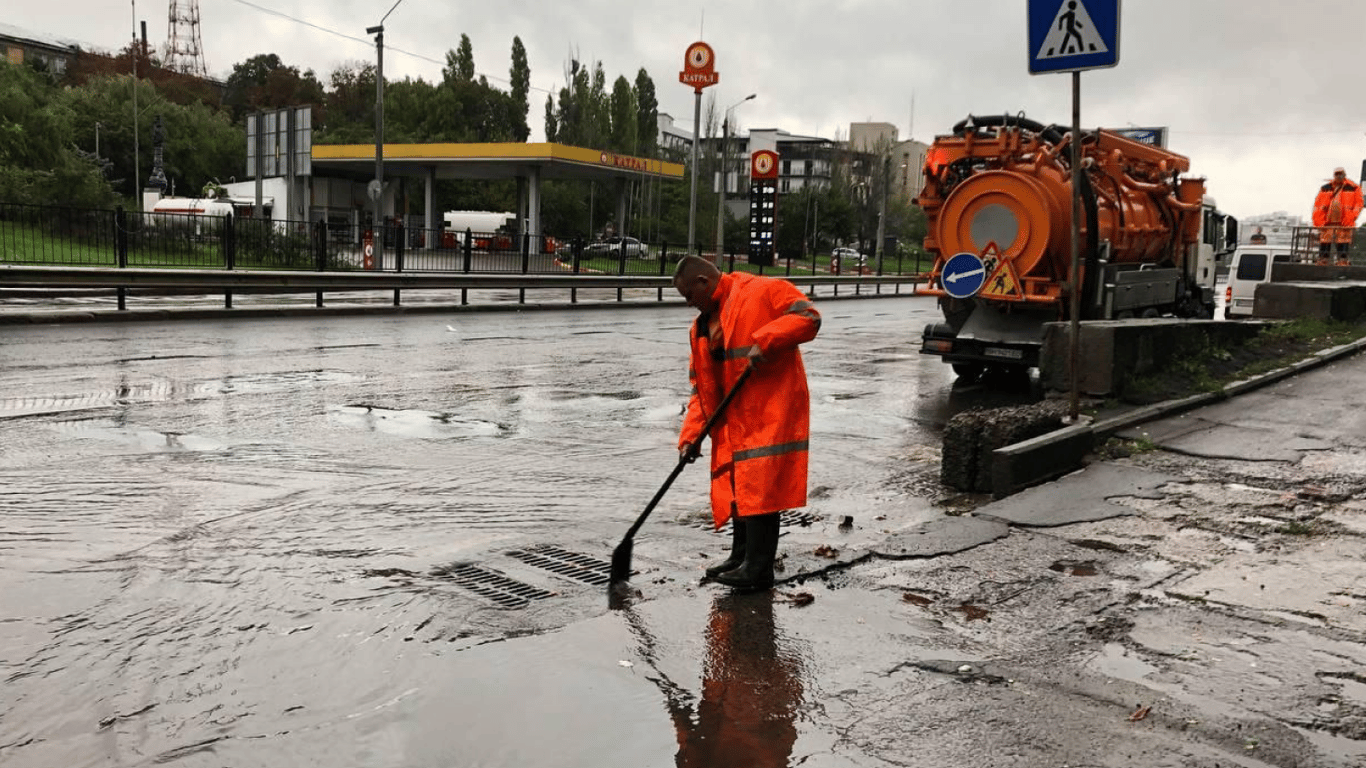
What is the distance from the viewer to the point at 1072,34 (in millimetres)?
7512

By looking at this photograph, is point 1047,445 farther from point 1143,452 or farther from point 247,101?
point 247,101

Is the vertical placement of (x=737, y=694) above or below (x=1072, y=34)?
below

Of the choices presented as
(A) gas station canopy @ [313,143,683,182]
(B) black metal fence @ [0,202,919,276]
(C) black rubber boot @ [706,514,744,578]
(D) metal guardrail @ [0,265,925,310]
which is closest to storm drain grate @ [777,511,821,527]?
(C) black rubber boot @ [706,514,744,578]

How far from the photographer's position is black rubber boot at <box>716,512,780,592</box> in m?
4.89

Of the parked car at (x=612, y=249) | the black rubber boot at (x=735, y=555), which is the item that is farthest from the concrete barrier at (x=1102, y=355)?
the parked car at (x=612, y=249)

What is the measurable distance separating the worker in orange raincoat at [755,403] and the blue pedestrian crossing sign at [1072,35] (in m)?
3.90

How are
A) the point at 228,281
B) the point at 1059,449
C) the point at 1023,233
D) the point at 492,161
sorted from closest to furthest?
the point at 1059,449
the point at 1023,233
the point at 228,281
the point at 492,161

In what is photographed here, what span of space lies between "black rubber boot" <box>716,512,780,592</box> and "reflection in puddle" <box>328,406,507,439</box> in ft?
12.8

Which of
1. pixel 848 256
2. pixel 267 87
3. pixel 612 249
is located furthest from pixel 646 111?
pixel 612 249

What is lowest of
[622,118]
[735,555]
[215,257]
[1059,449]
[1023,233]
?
[735,555]

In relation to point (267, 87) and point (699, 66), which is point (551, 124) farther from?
point (699, 66)

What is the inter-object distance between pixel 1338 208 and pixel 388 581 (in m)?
21.9

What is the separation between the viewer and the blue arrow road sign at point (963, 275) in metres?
10.8

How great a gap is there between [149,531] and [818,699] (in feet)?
11.8
